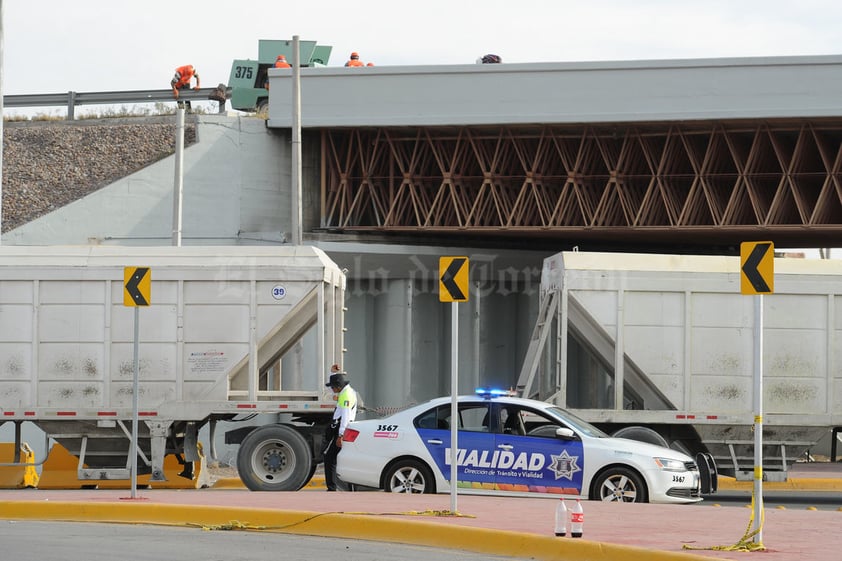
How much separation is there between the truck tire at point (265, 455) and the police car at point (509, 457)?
174 cm

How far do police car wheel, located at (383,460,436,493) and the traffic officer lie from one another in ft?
4.71

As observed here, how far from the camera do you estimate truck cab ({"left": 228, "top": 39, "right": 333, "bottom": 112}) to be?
105ft

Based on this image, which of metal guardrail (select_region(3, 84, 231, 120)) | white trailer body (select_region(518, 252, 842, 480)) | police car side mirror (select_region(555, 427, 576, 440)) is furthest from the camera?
metal guardrail (select_region(3, 84, 231, 120))

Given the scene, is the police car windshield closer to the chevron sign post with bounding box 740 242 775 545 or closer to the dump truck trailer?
the dump truck trailer

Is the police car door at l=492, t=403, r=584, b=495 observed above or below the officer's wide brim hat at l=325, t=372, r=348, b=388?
below

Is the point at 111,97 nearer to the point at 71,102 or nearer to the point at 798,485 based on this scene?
the point at 71,102

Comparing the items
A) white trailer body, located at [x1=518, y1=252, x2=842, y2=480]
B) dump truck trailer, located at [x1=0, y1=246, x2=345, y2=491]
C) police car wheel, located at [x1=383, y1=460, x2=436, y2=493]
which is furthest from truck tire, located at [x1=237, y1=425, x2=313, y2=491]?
white trailer body, located at [x1=518, y1=252, x2=842, y2=480]

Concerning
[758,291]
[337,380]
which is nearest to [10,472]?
[337,380]

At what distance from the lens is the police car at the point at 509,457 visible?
50.8ft

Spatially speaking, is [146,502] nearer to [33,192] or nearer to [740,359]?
[740,359]

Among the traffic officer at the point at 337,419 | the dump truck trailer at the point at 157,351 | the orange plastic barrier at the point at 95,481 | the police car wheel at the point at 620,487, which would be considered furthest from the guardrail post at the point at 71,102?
the police car wheel at the point at 620,487

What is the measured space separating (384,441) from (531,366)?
4.31m

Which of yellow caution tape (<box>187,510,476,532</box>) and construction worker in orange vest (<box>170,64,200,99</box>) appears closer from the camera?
yellow caution tape (<box>187,510,476,532</box>)

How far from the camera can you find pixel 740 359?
1866cm
